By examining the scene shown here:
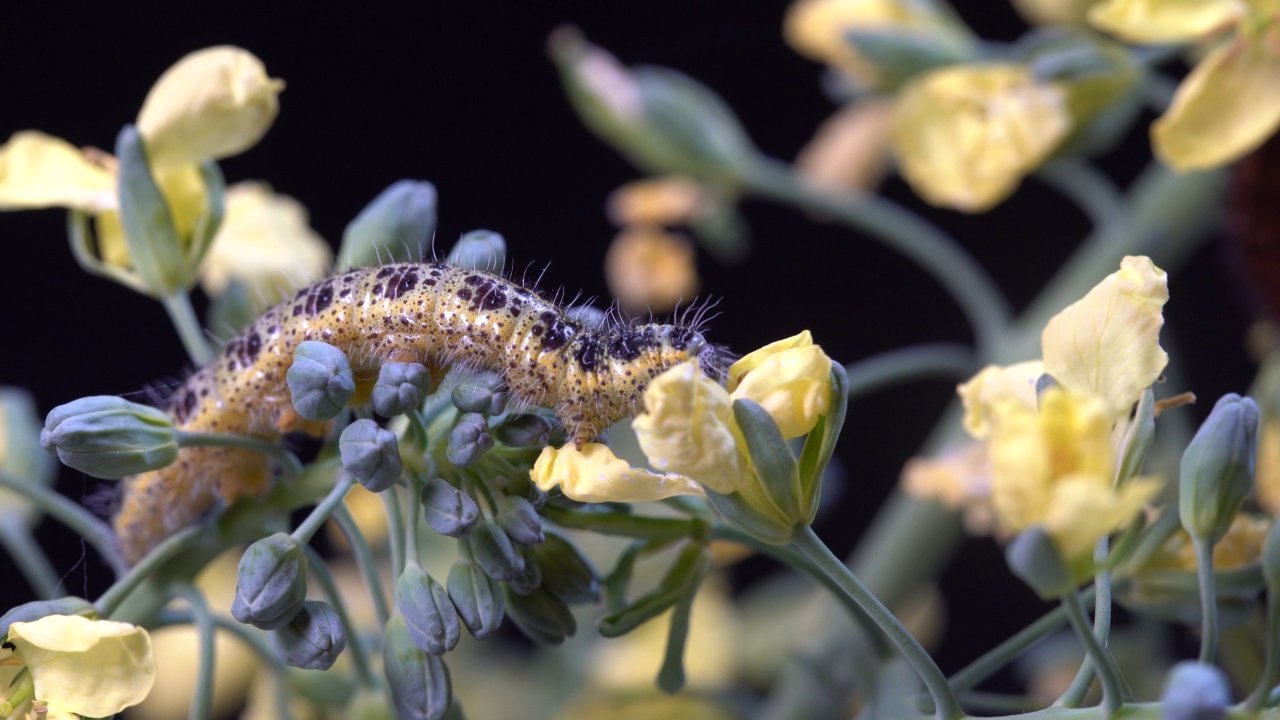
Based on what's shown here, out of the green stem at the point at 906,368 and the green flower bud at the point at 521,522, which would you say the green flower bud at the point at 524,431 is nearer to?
the green flower bud at the point at 521,522

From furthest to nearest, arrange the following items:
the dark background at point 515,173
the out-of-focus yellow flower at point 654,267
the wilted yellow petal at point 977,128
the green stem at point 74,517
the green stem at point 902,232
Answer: the dark background at point 515,173 < the out-of-focus yellow flower at point 654,267 < the green stem at point 902,232 < the wilted yellow petal at point 977,128 < the green stem at point 74,517

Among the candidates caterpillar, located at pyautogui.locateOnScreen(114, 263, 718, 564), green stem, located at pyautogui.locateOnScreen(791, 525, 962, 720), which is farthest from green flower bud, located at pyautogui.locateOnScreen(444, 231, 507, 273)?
green stem, located at pyautogui.locateOnScreen(791, 525, 962, 720)

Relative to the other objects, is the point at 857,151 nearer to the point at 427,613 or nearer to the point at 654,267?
the point at 654,267

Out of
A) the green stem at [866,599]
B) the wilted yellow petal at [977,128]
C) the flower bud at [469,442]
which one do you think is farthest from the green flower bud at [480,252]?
the wilted yellow petal at [977,128]

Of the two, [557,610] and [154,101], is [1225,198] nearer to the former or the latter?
[557,610]

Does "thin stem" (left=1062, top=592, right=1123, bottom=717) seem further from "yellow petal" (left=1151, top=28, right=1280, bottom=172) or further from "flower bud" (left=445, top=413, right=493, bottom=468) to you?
"yellow petal" (left=1151, top=28, right=1280, bottom=172)

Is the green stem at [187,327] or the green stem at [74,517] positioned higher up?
the green stem at [187,327]
